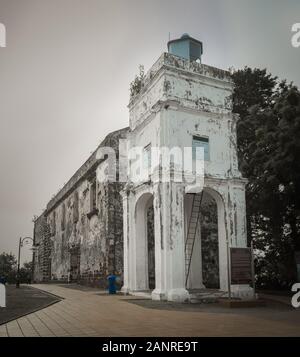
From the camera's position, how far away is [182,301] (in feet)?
40.5

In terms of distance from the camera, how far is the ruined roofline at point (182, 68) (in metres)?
14.2

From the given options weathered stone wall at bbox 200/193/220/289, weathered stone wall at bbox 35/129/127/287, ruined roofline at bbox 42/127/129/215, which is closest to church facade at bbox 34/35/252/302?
weathered stone wall at bbox 35/129/127/287

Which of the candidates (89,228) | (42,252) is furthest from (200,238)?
(42,252)

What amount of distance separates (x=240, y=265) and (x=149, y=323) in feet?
16.6

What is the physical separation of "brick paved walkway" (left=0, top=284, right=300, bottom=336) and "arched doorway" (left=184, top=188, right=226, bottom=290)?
14.7 feet

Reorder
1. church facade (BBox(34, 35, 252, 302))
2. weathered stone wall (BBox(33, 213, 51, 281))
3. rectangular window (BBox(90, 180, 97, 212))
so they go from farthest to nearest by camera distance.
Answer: weathered stone wall (BBox(33, 213, 51, 281)) < rectangular window (BBox(90, 180, 97, 212)) < church facade (BBox(34, 35, 252, 302))

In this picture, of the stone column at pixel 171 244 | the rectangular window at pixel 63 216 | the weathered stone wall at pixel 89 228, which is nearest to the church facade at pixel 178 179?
the stone column at pixel 171 244

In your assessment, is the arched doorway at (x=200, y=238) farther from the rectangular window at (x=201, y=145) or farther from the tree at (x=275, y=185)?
the tree at (x=275, y=185)

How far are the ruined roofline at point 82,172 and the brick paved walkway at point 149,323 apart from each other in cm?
1103

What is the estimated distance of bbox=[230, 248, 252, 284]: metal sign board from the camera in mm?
12055

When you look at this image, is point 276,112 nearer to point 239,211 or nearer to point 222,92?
point 222,92

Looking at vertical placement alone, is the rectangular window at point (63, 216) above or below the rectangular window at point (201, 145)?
below

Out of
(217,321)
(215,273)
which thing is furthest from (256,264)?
(217,321)

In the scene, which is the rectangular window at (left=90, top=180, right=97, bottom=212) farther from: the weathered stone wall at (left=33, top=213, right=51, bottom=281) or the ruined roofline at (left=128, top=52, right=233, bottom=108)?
the weathered stone wall at (left=33, top=213, right=51, bottom=281)
